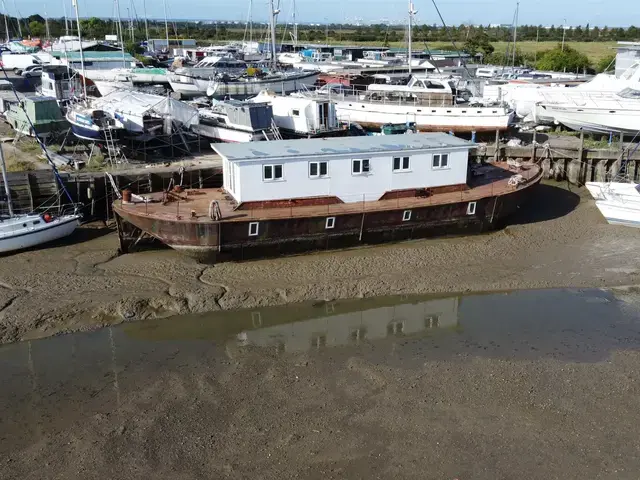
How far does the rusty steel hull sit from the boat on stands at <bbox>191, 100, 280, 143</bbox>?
9139 mm

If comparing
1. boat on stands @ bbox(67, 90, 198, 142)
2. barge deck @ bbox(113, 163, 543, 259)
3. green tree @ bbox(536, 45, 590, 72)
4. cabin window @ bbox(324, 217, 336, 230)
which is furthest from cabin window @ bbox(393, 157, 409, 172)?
green tree @ bbox(536, 45, 590, 72)

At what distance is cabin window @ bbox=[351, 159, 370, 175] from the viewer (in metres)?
21.8

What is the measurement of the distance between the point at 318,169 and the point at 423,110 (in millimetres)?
14580

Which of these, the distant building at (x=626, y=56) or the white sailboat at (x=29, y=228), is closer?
the white sailboat at (x=29, y=228)

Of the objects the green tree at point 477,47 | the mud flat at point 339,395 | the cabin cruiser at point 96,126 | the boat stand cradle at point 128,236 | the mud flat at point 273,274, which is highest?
the green tree at point 477,47

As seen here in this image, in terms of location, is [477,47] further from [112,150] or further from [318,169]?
[318,169]

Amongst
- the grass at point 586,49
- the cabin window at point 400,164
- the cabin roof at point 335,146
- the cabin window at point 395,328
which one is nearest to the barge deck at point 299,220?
the cabin window at point 400,164

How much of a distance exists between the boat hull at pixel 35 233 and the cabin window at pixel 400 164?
36.1 feet

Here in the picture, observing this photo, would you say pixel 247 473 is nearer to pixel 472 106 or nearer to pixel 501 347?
pixel 501 347

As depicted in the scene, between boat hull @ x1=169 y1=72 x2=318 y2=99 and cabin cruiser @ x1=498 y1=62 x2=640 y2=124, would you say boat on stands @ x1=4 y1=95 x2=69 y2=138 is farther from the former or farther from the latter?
cabin cruiser @ x1=498 y1=62 x2=640 y2=124

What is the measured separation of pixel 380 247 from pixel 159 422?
10920 mm

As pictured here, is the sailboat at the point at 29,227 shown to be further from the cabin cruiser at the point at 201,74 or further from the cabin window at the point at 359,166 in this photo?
the cabin cruiser at the point at 201,74

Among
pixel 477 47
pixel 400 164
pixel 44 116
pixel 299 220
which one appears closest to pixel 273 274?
pixel 299 220

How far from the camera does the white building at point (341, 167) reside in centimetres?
2114
